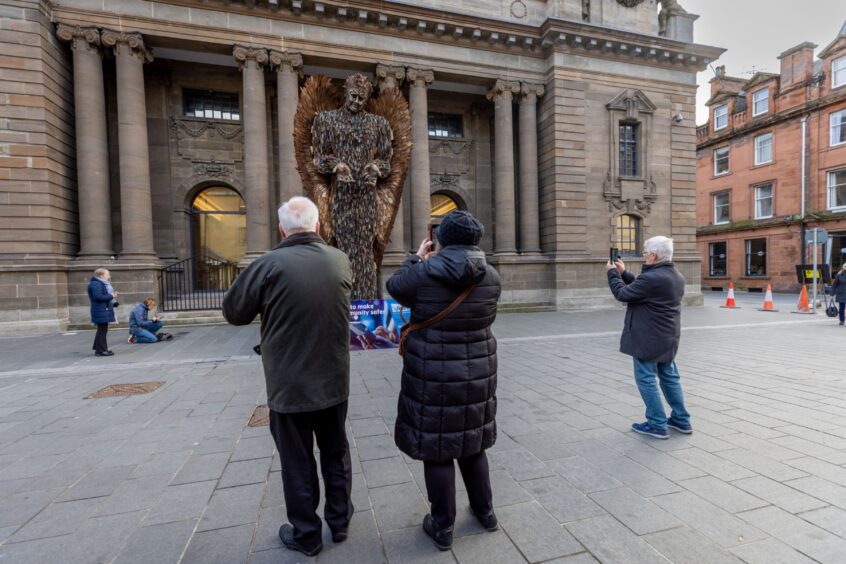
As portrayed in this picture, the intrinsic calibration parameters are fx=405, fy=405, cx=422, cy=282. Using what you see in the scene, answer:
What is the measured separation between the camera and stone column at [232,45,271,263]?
43.1 ft

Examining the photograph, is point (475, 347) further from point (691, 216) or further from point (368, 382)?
point (691, 216)

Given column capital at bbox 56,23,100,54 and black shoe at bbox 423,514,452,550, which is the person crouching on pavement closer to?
column capital at bbox 56,23,100,54

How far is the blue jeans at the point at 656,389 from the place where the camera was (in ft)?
12.1

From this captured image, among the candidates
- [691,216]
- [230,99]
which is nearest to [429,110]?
[230,99]

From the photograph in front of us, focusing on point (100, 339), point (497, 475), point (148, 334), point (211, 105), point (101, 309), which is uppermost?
point (211, 105)

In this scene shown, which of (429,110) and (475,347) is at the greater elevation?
(429,110)

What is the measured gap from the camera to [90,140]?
12008 mm

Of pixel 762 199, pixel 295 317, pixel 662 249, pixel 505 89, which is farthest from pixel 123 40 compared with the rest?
pixel 762 199

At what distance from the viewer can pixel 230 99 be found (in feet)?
51.2

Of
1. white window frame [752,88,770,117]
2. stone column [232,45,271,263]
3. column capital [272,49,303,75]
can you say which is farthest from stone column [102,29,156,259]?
white window frame [752,88,770,117]

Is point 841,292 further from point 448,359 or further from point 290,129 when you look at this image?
point 290,129

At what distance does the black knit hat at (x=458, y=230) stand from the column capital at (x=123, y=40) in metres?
14.7

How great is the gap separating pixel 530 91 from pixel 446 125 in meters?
3.95

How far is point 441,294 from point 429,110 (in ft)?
55.9
